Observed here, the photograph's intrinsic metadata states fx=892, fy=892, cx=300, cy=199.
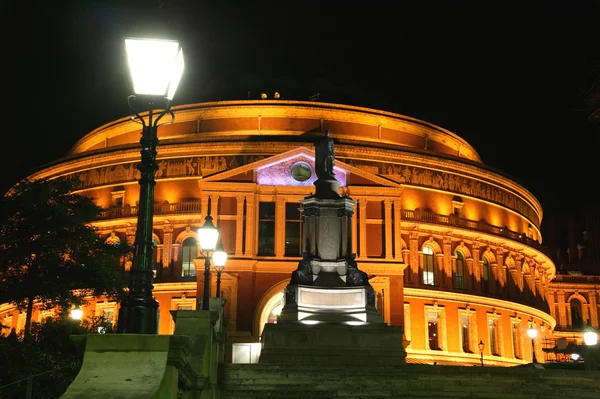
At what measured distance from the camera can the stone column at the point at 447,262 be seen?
209 feet

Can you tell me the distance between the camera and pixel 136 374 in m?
9.82

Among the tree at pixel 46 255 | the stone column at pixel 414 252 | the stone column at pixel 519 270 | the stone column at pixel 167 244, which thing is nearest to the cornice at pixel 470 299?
the stone column at pixel 414 252

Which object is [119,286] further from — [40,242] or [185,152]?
[185,152]

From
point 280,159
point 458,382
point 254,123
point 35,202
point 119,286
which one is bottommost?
point 458,382

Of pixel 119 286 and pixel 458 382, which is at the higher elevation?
pixel 119 286

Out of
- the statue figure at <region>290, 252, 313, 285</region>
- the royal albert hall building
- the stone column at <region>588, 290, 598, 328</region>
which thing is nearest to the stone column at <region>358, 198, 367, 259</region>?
the royal albert hall building

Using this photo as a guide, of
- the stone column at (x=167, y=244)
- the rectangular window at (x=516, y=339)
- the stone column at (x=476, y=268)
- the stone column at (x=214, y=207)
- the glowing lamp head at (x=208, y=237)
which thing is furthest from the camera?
the rectangular window at (x=516, y=339)

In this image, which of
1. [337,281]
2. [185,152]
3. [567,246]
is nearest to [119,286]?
[337,281]

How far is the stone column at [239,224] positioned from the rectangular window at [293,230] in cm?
266

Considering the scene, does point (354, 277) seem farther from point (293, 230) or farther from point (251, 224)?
point (293, 230)

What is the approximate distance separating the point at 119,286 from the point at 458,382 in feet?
45.5

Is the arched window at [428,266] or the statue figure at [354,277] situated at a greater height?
the arched window at [428,266]

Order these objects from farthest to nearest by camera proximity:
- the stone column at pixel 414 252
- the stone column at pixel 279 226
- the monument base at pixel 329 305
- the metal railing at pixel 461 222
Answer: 1. the metal railing at pixel 461 222
2. the stone column at pixel 414 252
3. the stone column at pixel 279 226
4. the monument base at pixel 329 305

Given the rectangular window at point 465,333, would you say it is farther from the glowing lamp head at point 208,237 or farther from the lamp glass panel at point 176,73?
the lamp glass panel at point 176,73
